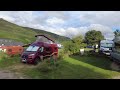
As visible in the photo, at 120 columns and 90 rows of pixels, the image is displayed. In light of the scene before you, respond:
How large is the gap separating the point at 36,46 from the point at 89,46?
2.69 m

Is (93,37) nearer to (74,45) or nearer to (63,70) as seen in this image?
(74,45)

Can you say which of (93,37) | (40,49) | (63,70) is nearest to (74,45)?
(93,37)

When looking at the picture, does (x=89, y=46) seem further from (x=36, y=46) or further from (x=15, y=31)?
(x=15, y=31)

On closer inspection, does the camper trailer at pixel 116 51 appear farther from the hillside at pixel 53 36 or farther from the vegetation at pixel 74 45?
the hillside at pixel 53 36

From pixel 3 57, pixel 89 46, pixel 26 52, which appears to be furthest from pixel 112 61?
pixel 3 57

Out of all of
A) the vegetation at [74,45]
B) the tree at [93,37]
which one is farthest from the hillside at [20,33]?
the tree at [93,37]

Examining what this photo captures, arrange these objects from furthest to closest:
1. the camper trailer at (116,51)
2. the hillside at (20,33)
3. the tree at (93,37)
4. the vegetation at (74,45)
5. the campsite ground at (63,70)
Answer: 1. the camper trailer at (116,51)
2. the vegetation at (74,45)
3. the tree at (93,37)
4. the hillside at (20,33)
5. the campsite ground at (63,70)

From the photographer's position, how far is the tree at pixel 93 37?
1365 centimetres

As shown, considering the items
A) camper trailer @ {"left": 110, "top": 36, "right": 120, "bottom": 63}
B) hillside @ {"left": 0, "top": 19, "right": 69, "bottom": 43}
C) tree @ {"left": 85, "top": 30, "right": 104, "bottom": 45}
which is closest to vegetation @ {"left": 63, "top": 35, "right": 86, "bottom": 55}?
tree @ {"left": 85, "top": 30, "right": 104, "bottom": 45}

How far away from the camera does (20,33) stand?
541 inches

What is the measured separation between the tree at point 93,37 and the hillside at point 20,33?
113 cm

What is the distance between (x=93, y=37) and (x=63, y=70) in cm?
228
